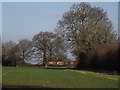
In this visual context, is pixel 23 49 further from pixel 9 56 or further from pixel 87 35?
pixel 87 35

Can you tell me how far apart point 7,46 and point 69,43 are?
50.5 metres

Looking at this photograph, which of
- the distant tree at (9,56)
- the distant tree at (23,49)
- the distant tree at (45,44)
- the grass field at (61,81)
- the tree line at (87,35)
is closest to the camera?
the grass field at (61,81)

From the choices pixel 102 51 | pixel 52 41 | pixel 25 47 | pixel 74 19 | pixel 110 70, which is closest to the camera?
pixel 110 70

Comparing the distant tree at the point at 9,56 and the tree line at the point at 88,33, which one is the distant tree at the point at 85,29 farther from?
the distant tree at the point at 9,56

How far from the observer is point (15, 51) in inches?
3922

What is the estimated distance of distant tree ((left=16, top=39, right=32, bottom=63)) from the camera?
98.0 m

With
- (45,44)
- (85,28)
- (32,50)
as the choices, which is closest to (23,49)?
(32,50)

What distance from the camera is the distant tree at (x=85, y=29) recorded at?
5431 cm

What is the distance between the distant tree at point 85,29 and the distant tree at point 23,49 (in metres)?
39.9

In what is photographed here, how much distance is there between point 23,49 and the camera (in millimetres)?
99562

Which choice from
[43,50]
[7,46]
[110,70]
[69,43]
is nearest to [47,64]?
[43,50]

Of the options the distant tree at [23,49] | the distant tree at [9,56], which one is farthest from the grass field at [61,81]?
the distant tree at [9,56]

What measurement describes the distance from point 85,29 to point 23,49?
47.9 m

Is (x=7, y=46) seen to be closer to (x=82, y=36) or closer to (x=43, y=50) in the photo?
(x=43, y=50)
